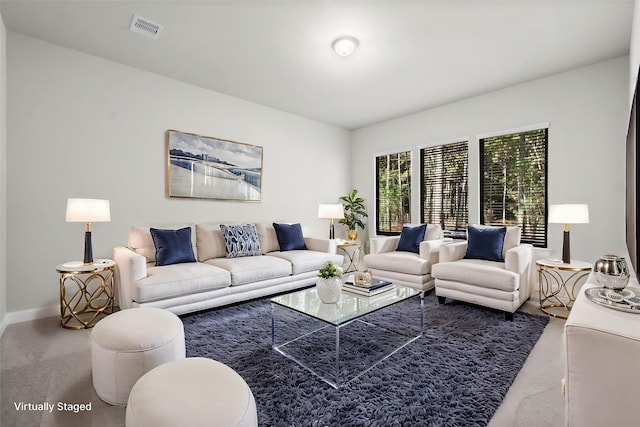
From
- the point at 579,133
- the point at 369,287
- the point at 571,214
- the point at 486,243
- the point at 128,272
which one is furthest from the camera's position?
the point at 486,243

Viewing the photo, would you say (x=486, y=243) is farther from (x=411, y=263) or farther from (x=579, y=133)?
(x=579, y=133)

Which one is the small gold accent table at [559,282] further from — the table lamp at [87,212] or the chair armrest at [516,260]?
the table lamp at [87,212]

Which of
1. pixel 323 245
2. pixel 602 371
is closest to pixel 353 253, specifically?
pixel 323 245

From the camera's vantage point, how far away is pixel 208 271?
3080 mm

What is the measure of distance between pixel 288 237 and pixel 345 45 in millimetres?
2497

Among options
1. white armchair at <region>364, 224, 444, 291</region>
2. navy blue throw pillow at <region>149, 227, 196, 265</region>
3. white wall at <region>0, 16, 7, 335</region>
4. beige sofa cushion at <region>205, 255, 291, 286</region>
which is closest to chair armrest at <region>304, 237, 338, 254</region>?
white armchair at <region>364, 224, 444, 291</region>

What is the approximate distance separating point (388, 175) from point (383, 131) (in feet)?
2.61

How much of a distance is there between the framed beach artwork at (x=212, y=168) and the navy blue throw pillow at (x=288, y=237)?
63cm

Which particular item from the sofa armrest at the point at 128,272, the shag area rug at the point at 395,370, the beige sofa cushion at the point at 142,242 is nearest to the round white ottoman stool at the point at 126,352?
the shag area rug at the point at 395,370

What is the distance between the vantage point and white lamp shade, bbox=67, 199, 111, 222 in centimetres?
273

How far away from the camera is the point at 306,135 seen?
535 centimetres

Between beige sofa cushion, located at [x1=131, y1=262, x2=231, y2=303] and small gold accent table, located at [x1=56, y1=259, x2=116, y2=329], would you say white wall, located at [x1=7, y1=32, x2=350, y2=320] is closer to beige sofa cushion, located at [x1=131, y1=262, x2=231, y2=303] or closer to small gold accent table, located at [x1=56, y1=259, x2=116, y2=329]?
small gold accent table, located at [x1=56, y1=259, x2=116, y2=329]

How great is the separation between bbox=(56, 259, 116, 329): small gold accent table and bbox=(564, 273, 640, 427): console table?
338 cm

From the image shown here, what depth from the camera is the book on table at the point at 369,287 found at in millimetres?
2539
